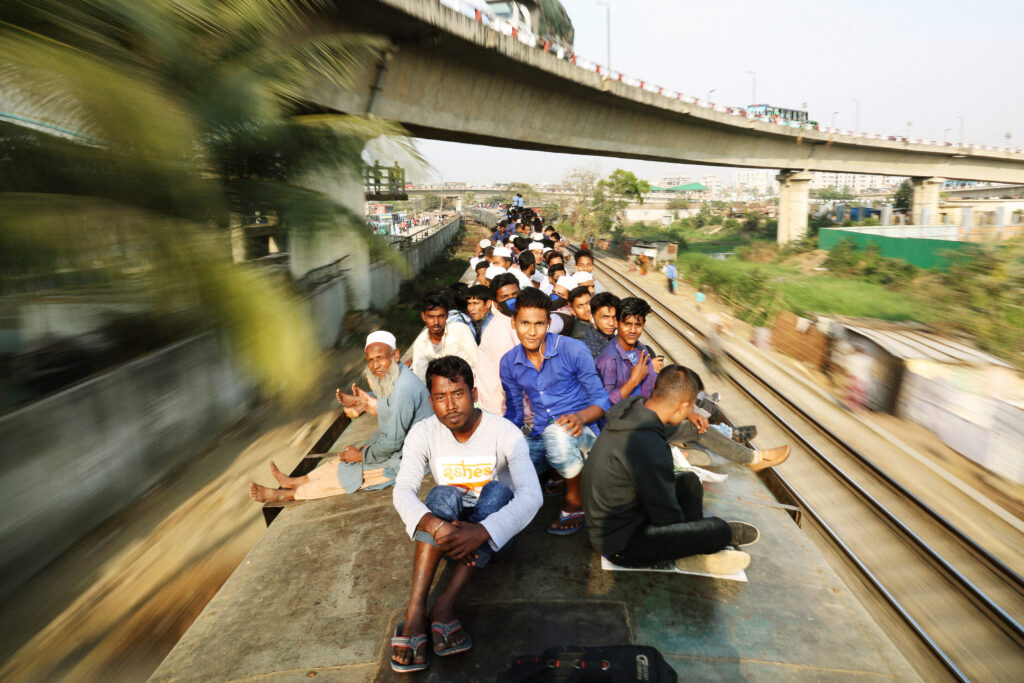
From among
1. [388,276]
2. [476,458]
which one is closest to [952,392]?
[476,458]

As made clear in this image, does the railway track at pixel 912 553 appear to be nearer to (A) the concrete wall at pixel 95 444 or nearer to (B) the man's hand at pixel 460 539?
(B) the man's hand at pixel 460 539

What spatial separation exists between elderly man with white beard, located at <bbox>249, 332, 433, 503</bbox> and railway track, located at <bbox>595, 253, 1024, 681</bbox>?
347cm

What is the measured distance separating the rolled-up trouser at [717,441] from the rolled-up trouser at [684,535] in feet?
6.32

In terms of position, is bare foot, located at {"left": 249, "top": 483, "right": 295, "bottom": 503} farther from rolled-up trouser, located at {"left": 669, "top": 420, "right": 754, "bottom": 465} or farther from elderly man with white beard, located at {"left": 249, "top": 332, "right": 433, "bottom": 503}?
rolled-up trouser, located at {"left": 669, "top": 420, "right": 754, "bottom": 465}

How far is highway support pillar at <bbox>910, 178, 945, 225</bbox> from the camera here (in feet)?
130

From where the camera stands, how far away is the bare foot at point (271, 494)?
433 cm

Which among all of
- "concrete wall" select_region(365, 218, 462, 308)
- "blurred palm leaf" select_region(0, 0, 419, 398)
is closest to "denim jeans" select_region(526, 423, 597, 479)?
"blurred palm leaf" select_region(0, 0, 419, 398)

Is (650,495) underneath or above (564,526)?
above

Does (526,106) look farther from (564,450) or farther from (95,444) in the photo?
(564,450)

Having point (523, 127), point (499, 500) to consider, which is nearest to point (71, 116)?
point (499, 500)

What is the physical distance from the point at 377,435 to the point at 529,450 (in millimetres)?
1383

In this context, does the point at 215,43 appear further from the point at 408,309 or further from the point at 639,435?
the point at 408,309

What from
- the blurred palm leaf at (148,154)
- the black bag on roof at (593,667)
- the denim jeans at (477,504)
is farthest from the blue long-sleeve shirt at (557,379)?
the black bag on roof at (593,667)

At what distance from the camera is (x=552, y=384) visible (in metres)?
3.95
